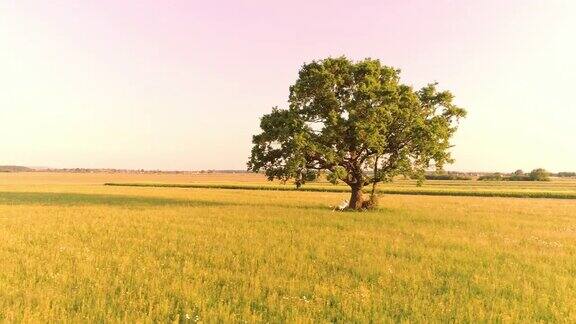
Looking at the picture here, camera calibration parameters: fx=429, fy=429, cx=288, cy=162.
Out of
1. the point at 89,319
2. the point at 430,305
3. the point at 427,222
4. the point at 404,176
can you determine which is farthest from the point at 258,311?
the point at 404,176

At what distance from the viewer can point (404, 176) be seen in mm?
38406

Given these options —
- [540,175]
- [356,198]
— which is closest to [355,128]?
[356,198]

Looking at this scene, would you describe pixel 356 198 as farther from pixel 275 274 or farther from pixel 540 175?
pixel 540 175

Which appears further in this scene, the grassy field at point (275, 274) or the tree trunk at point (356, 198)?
the tree trunk at point (356, 198)

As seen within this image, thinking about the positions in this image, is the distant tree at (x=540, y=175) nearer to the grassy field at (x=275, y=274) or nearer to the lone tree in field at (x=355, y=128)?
the lone tree in field at (x=355, y=128)

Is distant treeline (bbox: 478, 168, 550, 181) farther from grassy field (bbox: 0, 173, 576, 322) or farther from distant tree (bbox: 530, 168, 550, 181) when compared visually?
grassy field (bbox: 0, 173, 576, 322)

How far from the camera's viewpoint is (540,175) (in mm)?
165375

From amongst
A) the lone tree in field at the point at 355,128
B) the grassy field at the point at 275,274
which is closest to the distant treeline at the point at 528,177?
the lone tree in field at the point at 355,128

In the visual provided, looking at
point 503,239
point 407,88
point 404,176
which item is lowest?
point 503,239

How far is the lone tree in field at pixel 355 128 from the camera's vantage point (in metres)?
36.0

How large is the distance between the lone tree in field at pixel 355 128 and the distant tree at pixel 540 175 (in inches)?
5930

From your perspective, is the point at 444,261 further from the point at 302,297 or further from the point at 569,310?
the point at 302,297

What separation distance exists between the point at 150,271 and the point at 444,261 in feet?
32.7

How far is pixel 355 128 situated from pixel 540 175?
524 feet
